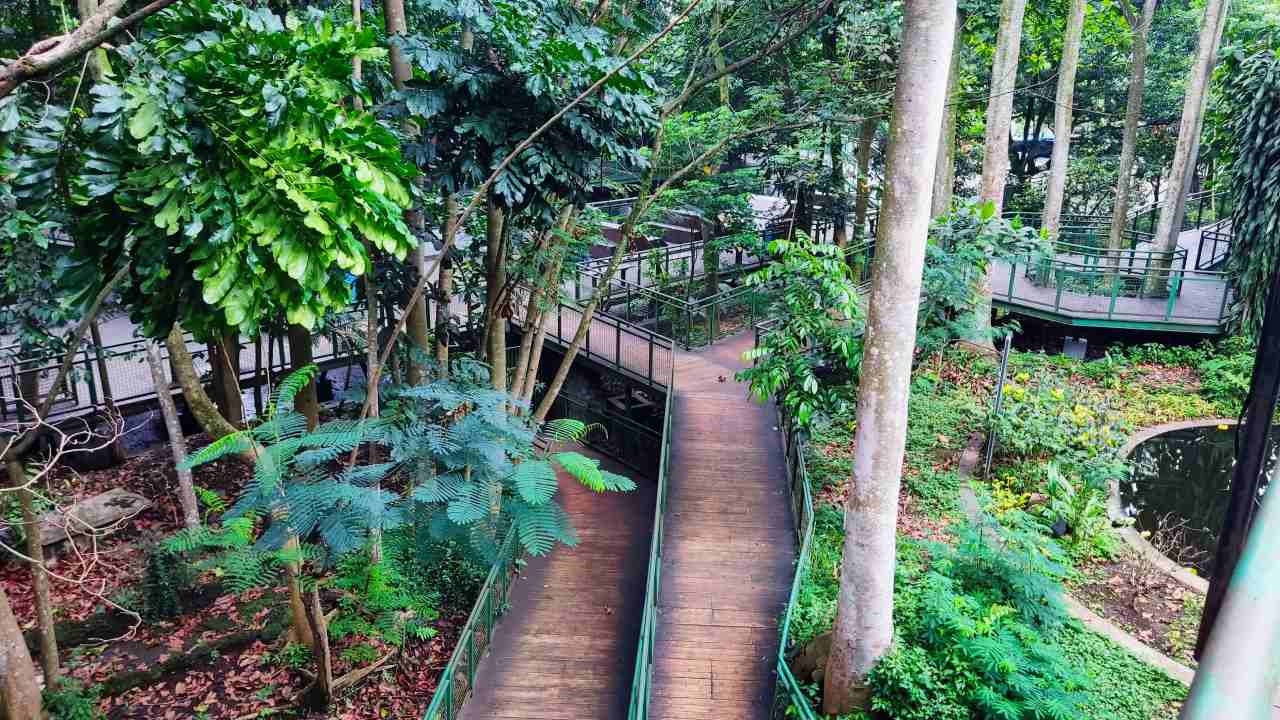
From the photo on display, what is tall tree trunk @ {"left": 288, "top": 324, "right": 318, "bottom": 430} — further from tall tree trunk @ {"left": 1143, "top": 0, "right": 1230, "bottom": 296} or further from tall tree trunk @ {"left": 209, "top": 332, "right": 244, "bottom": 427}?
tall tree trunk @ {"left": 1143, "top": 0, "right": 1230, "bottom": 296}

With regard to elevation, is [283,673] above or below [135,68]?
below

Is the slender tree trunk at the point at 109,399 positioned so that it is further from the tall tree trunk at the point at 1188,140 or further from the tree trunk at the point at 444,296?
the tall tree trunk at the point at 1188,140

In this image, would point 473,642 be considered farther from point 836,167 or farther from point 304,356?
point 836,167

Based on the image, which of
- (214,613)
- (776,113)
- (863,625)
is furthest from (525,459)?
(776,113)

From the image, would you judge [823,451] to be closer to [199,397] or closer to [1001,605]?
[1001,605]

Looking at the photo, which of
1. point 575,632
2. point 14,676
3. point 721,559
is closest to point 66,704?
point 14,676

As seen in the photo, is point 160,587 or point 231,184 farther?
point 160,587

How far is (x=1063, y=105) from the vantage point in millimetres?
16766

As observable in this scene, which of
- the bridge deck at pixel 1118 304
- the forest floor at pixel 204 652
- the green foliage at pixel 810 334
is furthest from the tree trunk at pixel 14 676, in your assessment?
the bridge deck at pixel 1118 304

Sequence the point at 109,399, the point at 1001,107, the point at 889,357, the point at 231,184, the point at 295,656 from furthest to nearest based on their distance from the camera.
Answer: the point at 1001,107
the point at 109,399
the point at 295,656
the point at 889,357
the point at 231,184

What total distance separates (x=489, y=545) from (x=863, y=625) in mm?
3175

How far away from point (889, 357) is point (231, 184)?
4.64m

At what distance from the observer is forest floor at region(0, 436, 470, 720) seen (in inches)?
339

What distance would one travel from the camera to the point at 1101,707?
7320 mm
